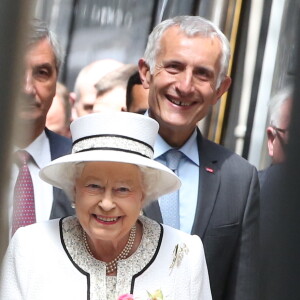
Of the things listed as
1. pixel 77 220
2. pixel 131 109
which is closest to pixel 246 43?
pixel 131 109

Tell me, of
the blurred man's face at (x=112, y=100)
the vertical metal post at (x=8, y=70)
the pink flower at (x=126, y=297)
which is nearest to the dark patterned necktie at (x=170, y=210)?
the pink flower at (x=126, y=297)

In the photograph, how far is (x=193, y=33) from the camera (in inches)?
140

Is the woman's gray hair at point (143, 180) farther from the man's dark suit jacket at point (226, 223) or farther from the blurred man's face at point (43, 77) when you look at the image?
the blurred man's face at point (43, 77)

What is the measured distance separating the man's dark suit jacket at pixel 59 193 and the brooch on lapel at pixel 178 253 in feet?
1.96

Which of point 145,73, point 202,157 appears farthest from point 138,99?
point 202,157

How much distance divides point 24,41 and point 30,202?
2614 millimetres

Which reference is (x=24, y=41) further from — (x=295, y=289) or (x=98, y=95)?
(x=98, y=95)

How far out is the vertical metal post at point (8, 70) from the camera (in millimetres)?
726

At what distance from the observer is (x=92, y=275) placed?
2521 millimetres

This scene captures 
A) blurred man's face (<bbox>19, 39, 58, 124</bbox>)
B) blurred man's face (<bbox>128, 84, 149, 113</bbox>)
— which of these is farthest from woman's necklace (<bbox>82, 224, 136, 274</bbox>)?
blurred man's face (<bbox>128, 84, 149, 113</bbox>)

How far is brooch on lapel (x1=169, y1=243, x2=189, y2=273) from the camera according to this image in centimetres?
265

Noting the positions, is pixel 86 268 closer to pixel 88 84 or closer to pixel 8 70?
pixel 8 70

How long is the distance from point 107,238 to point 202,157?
3.53ft

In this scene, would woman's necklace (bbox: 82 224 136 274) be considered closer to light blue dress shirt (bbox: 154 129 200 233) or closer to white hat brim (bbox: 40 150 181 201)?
white hat brim (bbox: 40 150 181 201)
